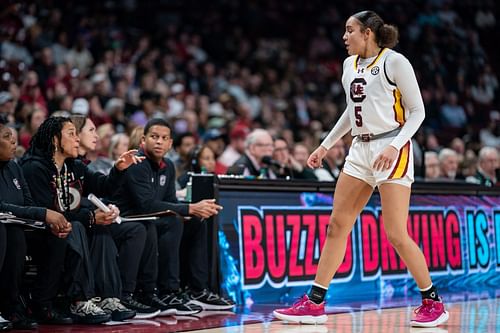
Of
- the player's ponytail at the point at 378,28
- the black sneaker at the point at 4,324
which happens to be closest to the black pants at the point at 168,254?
the black sneaker at the point at 4,324

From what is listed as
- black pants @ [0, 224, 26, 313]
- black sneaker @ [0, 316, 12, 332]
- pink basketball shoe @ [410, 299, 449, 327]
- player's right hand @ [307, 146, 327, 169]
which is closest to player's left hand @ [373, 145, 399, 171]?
player's right hand @ [307, 146, 327, 169]

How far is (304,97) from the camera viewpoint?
690 inches

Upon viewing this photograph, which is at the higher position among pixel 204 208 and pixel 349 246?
pixel 204 208

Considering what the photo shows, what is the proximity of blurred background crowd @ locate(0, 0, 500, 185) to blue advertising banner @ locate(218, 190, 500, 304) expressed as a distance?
996mm

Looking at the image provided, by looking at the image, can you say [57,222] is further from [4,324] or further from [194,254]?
[194,254]

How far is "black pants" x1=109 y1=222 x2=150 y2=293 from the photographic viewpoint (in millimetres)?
6422

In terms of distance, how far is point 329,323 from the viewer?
6035 millimetres

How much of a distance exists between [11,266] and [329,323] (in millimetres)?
2092

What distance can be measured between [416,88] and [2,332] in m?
3.00

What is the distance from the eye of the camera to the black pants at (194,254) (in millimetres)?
7043

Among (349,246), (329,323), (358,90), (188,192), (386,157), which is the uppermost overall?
(358,90)

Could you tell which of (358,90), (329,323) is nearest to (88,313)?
(329,323)

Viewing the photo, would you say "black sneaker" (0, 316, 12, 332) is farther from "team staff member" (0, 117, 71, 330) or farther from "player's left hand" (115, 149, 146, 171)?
"player's left hand" (115, 149, 146, 171)

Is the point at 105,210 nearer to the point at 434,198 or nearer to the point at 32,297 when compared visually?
the point at 32,297
